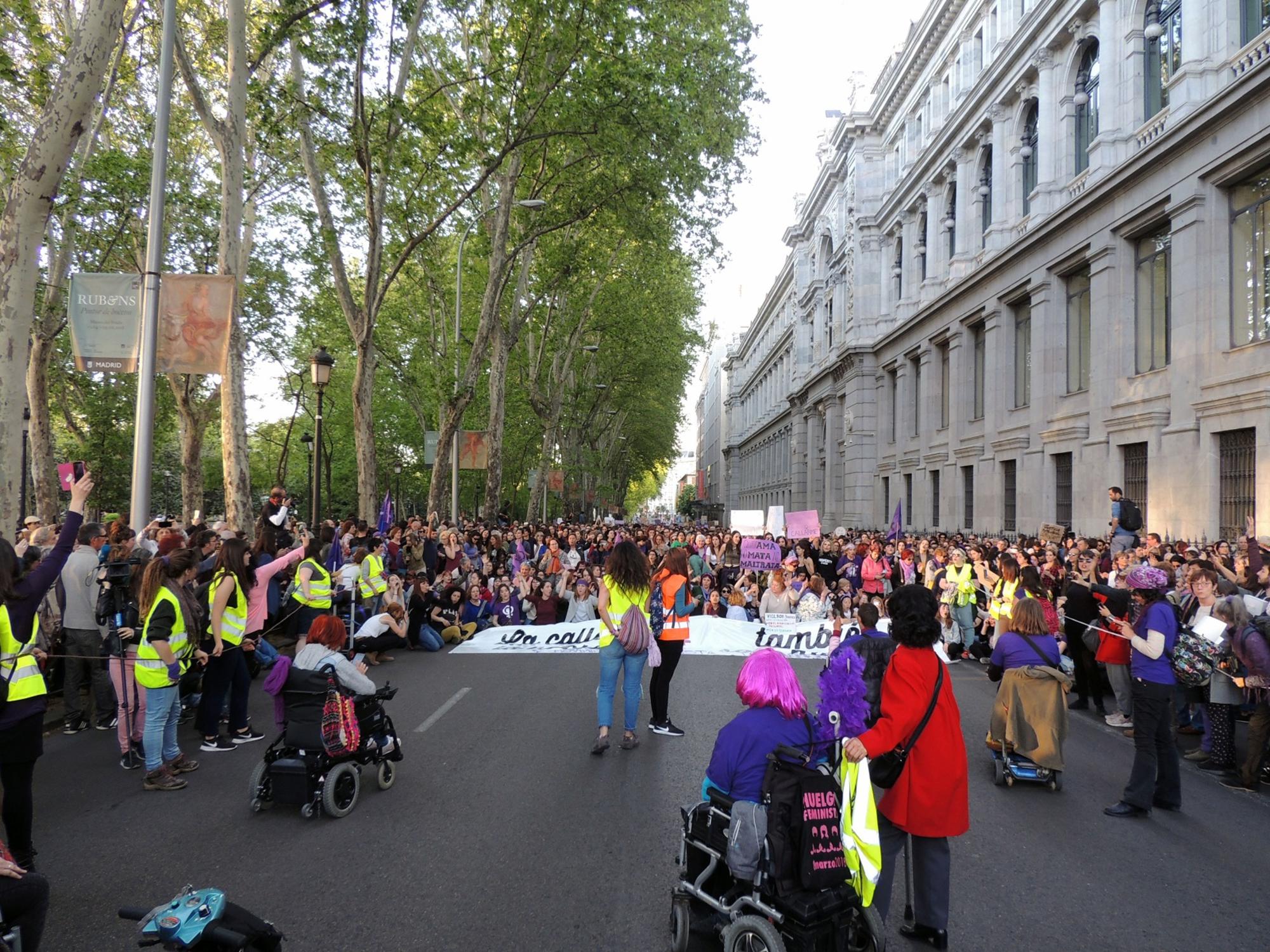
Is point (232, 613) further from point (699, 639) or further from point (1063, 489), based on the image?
point (1063, 489)

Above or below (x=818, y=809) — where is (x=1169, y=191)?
above

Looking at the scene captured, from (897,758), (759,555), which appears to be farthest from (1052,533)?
(897,758)

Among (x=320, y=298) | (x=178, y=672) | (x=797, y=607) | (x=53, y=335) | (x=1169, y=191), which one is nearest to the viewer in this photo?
(x=178, y=672)

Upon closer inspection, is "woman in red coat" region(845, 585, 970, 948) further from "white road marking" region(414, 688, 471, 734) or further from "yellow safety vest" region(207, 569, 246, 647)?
"yellow safety vest" region(207, 569, 246, 647)

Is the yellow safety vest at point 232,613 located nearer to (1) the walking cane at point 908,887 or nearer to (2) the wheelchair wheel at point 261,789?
(2) the wheelchair wheel at point 261,789

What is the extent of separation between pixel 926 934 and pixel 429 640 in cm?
1079

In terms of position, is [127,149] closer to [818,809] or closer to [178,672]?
[178,672]

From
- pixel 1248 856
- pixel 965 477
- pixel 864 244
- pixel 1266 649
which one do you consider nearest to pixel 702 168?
pixel 965 477

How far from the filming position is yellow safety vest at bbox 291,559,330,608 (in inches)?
380

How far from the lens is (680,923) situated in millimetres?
3715

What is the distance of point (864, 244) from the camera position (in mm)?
39500

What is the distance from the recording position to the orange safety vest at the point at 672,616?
25.5 feet

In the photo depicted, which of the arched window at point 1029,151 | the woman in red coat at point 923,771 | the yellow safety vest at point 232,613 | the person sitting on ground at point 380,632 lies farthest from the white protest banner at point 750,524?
the woman in red coat at point 923,771

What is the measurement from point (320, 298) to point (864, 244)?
25.0 meters
